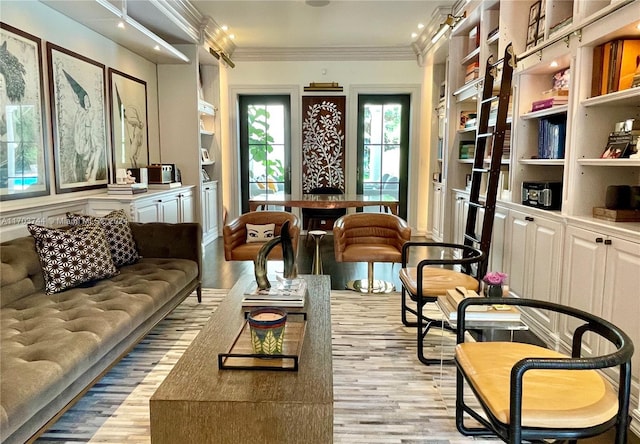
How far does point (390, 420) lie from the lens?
86.4 inches

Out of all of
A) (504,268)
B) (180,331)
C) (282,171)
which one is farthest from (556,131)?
(282,171)

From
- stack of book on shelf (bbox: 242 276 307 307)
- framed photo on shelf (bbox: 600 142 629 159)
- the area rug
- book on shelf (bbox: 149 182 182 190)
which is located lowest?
the area rug

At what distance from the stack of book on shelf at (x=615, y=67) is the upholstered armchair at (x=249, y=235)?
2457mm

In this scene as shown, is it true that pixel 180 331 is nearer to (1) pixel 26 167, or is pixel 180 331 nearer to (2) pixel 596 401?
(1) pixel 26 167

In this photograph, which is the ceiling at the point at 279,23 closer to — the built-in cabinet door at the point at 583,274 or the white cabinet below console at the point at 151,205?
the white cabinet below console at the point at 151,205

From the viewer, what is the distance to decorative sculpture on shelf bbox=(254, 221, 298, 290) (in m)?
2.30

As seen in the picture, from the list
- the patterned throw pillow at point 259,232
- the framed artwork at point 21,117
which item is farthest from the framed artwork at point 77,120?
the patterned throw pillow at point 259,232

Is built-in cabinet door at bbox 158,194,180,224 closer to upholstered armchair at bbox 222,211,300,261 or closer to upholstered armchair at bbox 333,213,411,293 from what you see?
upholstered armchair at bbox 222,211,300,261

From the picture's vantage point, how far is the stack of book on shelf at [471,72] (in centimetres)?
471

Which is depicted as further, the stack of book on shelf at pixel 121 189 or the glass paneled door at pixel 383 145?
the glass paneled door at pixel 383 145

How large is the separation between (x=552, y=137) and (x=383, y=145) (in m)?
4.43

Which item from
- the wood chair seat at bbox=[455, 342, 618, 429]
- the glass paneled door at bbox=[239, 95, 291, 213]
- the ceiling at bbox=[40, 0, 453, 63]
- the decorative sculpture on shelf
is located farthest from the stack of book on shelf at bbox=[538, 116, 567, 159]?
the glass paneled door at bbox=[239, 95, 291, 213]

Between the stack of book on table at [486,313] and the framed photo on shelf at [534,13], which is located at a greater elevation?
the framed photo on shelf at [534,13]

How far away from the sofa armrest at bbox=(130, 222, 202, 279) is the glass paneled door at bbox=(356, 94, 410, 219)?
14.0 feet
